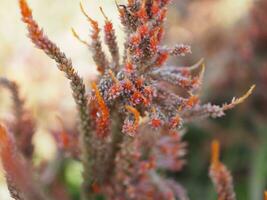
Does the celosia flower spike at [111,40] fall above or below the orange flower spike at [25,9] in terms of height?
above

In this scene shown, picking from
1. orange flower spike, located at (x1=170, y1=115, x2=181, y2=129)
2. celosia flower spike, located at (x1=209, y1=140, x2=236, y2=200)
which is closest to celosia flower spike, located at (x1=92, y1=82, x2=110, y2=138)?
orange flower spike, located at (x1=170, y1=115, x2=181, y2=129)

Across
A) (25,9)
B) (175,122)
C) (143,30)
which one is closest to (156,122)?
(175,122)

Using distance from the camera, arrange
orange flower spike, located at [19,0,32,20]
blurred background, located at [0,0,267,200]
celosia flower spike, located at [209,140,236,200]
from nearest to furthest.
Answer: orange flower spike, located at [19,0,32,20], celosia flower spike, located at [209,140,236,200], blurred background, located at [0,0,267,200]

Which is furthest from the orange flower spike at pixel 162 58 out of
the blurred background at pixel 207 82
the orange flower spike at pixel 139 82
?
the blurred background at pixel 207 82

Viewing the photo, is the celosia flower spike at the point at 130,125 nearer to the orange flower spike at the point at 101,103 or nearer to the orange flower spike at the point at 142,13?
the orange flower spike at the point at 101,103

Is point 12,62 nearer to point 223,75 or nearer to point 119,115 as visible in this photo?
point 223,75

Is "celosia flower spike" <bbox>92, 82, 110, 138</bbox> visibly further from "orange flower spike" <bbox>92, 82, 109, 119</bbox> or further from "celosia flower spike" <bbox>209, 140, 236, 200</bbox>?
"celosia flower spike" <bbox>209, 140, 236, 200</bbox>

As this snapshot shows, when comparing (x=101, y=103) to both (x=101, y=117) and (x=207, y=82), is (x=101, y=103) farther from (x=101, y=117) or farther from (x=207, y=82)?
(x=207, y=82)

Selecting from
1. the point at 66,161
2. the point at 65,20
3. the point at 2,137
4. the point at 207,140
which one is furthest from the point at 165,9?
the point at 65,20
